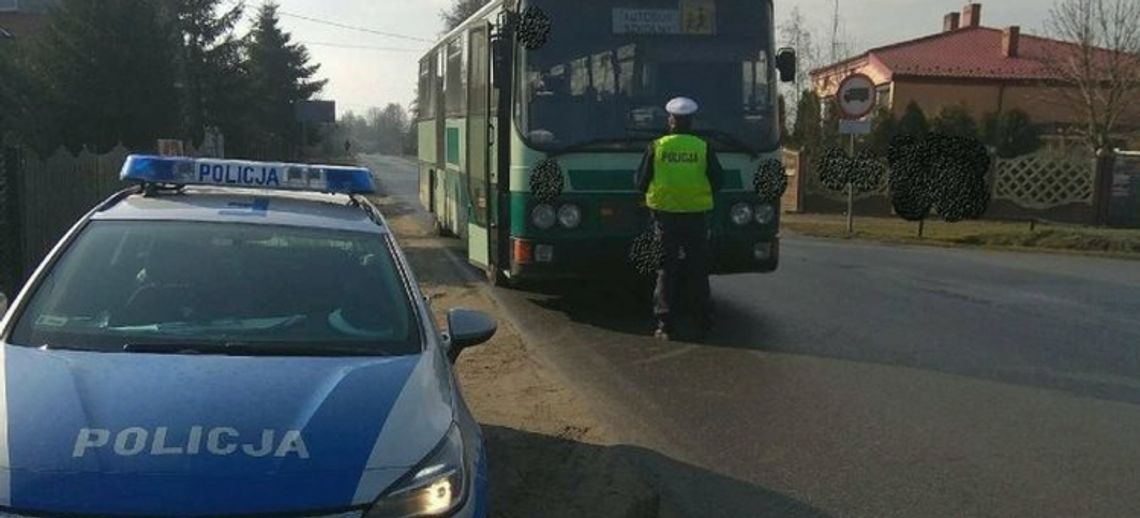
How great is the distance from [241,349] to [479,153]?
7.38m

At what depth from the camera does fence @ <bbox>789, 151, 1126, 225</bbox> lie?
25.5m

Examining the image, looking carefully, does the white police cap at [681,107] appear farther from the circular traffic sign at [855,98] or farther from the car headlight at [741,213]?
the circular traffic sign at [855,98]

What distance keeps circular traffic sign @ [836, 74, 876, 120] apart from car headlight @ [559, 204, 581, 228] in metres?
12.5

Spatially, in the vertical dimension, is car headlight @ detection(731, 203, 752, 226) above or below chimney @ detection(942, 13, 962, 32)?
below

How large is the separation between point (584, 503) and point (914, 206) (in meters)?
18.1

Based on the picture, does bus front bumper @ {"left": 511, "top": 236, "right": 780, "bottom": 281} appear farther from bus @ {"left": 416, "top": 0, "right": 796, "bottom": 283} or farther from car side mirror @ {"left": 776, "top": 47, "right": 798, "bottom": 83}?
car side mirror @ {"left": 776, "top": 47, "right": 798, "bottom": 83}

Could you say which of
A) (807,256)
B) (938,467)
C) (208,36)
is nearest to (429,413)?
(938,467)

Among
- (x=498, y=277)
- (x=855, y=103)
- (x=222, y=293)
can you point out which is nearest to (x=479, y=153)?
(x=498, y=277)

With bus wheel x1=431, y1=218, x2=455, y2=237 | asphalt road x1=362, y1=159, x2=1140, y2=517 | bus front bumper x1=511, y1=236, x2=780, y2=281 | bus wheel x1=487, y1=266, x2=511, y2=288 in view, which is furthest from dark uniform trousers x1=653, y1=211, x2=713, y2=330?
bus wheel x1=431, y1=218, x2=455, y2=237

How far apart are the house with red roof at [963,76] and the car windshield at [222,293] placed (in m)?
41.7

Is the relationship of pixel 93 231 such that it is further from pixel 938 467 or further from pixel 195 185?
pixel 938 467

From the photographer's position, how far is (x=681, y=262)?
931cm

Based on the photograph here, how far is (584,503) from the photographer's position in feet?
16.0

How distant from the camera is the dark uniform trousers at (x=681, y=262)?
9.16m
